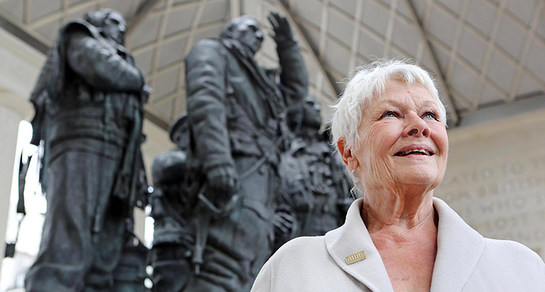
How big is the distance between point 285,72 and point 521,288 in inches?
209

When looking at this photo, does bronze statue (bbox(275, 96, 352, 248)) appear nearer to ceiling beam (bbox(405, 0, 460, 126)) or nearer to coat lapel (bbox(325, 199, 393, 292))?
coat lapel (bbox(325, 199, 393, 292))

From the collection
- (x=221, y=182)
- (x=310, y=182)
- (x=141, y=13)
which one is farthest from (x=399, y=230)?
(x=141, y=13)

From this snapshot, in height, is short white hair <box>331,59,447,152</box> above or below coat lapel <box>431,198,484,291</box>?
above

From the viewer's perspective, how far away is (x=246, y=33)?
6.28 m

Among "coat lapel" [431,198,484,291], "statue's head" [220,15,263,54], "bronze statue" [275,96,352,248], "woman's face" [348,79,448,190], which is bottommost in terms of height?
"bronze statue" [275,96,352,248]

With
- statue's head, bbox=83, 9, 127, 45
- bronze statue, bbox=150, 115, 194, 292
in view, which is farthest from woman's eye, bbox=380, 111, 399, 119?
statue's head, bbox=83, 9, 127, 45

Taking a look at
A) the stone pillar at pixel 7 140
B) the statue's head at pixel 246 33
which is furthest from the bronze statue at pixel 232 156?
the stone pillar at pixel 7 140

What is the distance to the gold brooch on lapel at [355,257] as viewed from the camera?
68.3 inches

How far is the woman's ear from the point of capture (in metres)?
1.96

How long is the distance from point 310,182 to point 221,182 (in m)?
2.41

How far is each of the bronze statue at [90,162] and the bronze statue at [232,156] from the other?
420 mm

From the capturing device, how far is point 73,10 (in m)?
14.5

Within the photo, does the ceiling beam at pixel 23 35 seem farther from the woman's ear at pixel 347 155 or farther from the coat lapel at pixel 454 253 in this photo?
the coat lapel at pixel 454 253

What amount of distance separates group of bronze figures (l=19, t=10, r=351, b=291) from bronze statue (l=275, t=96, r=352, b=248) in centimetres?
133
